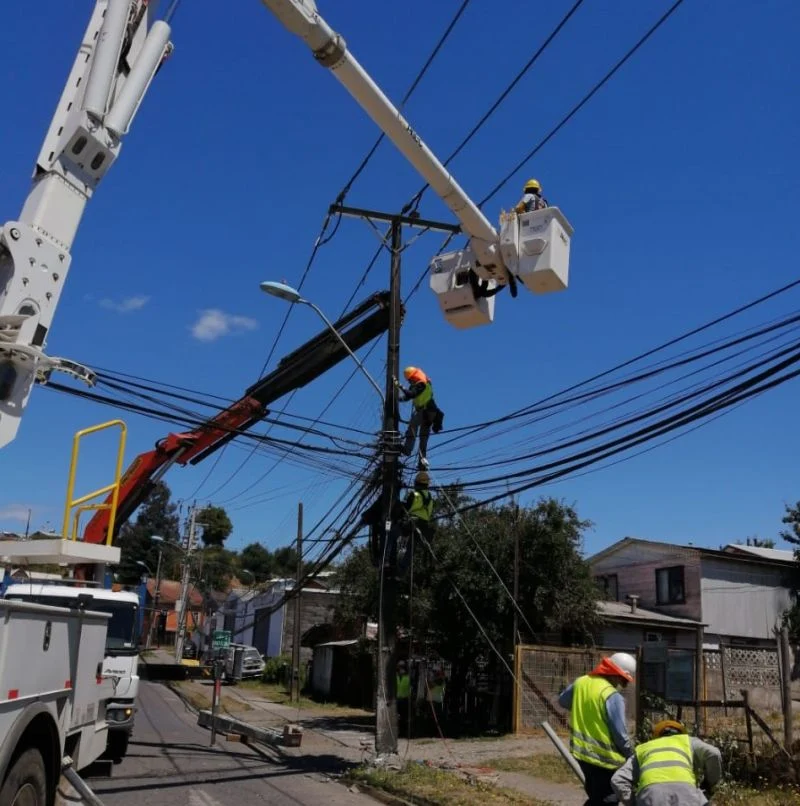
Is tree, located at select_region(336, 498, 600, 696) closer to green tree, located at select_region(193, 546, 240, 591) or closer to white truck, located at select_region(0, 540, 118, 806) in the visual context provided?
white truck, located at select_region(0, 540, 118, 806)

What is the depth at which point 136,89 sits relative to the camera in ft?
23.7

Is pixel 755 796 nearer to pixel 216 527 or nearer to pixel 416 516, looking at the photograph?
pixel 416 516

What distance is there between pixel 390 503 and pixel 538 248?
6389 millimetres

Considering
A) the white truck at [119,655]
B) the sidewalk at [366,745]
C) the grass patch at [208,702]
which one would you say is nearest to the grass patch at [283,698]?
the sidewalk at [366,745]


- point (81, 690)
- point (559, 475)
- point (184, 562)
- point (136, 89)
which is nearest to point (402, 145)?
point (136, 89)

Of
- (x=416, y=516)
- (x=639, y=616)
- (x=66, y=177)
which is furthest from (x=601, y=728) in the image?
(x=639, y=616)

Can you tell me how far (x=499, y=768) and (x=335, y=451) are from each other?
5657mm

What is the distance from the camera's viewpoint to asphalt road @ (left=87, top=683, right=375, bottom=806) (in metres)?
10.8

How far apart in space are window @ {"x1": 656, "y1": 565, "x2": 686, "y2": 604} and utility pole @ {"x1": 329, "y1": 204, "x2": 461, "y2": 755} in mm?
21952

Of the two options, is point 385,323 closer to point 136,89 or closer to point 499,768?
point 499,768

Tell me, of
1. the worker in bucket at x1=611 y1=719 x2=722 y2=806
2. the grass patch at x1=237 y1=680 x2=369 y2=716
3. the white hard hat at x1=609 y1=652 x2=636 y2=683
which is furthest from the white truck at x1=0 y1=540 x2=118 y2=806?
the grass patch at x1=237 y1=680 x2=369 y2=716

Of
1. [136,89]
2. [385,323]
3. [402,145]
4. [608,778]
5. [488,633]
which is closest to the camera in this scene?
[608,778]

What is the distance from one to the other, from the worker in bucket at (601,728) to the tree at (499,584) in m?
12.4

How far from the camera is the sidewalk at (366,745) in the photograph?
472 inches
